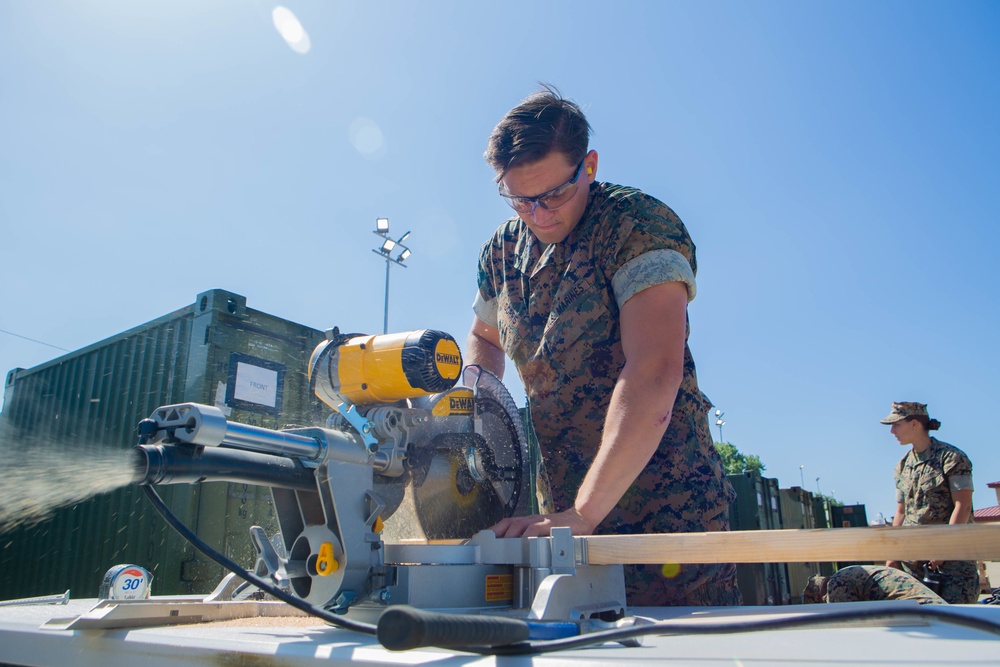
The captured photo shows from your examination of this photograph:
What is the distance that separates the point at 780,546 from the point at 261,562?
3.35 feet

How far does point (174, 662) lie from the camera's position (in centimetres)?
101

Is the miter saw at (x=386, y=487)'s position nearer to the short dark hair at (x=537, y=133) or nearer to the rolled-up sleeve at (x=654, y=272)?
the rolled-up sleeve at (x=654, y=272)

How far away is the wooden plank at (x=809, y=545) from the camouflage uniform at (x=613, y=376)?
0.64 meters

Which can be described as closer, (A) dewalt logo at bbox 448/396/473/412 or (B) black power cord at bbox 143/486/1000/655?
(B) black power cord at bbox 143/486/1000/655

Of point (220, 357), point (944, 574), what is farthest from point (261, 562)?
point (944, 574)

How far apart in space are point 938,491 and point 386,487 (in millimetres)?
5927

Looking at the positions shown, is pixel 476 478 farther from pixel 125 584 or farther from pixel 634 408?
pixel 125 584

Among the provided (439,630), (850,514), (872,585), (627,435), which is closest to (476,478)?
(627,435)

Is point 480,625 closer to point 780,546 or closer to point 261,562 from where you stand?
point 780,546

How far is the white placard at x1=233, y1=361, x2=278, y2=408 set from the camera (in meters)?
5.14

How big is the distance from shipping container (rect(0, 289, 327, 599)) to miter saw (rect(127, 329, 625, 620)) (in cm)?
303

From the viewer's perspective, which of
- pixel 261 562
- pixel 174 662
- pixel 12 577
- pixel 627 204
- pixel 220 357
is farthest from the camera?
pixel 12 577

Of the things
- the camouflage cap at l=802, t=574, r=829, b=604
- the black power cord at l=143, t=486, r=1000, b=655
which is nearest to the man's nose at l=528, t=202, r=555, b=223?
the black power cord at l=143, t=486, r=1000, b=655

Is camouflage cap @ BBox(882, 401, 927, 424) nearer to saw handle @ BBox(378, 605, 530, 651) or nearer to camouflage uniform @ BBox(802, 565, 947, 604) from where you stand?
camouflage uniform @ BBox(802, 565, 947, 604)
